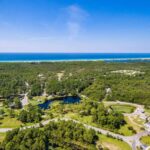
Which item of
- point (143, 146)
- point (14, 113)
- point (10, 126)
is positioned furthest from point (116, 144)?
point (14, 113)

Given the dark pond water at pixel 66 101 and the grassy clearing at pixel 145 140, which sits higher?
the dark pond water at pixel 66 101

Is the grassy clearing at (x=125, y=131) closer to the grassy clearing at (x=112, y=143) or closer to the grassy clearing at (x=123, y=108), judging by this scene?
the grassy clearing at (x=112, y=143)

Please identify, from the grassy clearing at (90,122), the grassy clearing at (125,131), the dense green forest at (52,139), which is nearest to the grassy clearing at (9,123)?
the dense green forest at (52,139)

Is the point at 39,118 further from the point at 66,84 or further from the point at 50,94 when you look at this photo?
the point at 66,84

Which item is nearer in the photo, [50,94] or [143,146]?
[143,146]

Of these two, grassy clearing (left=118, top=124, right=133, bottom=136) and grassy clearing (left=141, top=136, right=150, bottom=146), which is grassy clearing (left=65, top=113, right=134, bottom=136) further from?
grassy clearing (left=141, top=136, right=150, bottom=146)

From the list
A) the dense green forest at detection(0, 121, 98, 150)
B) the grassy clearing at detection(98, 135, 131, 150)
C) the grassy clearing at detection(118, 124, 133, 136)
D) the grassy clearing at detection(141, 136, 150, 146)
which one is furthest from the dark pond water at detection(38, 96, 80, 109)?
the grassy clearing at detection(141, 136, 150, 146)

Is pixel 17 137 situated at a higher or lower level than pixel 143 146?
higher
